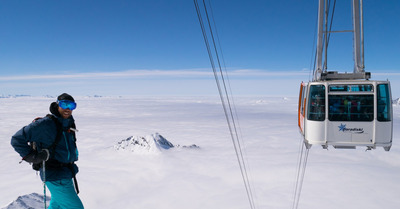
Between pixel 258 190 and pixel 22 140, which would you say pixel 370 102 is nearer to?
pixel 22 140

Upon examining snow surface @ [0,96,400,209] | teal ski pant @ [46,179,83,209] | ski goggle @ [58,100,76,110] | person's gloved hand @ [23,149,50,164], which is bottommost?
snow surface @ [0,96,400,209]

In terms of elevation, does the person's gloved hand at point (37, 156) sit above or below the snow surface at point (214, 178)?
above

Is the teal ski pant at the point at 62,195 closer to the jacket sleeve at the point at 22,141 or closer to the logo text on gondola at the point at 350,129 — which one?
the jacket sleeve at the point at 22,141

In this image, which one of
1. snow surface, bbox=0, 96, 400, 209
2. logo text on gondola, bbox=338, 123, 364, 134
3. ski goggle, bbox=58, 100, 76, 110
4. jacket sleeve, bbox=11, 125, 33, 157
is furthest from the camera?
snow surface, bbox=0, 96, 400, 209

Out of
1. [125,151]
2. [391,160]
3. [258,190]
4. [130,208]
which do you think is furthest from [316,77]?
[391,160]

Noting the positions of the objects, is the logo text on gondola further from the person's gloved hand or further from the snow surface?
the snow surface

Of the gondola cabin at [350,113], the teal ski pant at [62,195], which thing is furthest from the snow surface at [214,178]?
the gondola cabin at [350,113]

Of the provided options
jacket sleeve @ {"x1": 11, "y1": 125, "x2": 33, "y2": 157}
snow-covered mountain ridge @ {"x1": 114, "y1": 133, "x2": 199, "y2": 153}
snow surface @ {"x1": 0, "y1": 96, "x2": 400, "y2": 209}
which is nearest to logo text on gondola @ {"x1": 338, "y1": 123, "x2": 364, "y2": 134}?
jacket sleeve @ {"x1": 11, "y1": 125, "x2": 33, "y2": 157}
